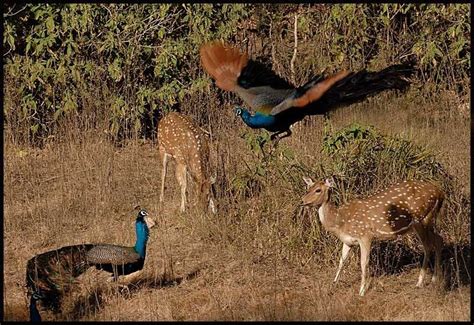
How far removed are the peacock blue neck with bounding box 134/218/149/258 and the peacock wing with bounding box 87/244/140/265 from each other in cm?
4

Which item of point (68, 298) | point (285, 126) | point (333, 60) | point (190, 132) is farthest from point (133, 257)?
point (333, 60)

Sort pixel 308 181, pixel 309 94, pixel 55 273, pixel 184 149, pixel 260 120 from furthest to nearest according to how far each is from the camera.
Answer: pixel 184 149, pixel 308 181, pixel 55 273, pixel 260 120, pixel 309 94

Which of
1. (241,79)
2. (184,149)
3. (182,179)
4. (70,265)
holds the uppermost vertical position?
(241,79)

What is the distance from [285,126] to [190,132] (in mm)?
3501

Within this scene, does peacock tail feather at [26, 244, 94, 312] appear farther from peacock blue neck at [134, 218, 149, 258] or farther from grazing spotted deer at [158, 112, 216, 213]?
grazing spotted deer at [158, 112, 216, 213]

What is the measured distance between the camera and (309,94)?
288 inches

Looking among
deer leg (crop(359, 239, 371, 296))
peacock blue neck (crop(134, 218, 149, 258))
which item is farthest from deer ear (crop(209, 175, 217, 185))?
deer leg (crop(359, 239, 371, 296))

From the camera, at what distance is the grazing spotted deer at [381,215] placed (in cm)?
795

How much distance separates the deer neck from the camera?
802 centimetres

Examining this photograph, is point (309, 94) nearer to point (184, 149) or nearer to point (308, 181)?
point (308, 181)

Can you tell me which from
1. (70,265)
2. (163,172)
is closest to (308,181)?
(70,265)

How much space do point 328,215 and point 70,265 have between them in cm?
198

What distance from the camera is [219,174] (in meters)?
10.3

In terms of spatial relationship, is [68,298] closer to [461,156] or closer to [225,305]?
[225,305]
